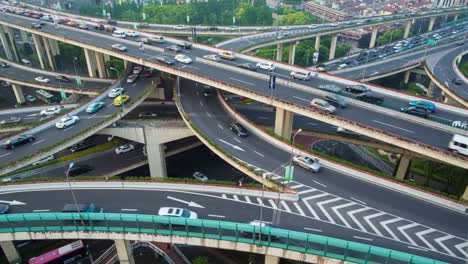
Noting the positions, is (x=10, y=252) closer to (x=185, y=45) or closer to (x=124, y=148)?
(x=124, y=148)

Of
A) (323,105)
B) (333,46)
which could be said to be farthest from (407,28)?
(323,105)

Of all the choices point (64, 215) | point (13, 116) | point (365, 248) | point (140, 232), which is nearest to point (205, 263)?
point (140, 232)

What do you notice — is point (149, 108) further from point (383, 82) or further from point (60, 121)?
point (383, 82)

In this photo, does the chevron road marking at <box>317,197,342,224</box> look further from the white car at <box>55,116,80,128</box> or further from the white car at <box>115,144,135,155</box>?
the white car at <box>55,116,80,128</box>

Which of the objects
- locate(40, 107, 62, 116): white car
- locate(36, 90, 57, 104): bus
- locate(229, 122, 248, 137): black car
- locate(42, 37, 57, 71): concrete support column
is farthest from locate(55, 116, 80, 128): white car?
locate(42, 37, 57, 71): concrete support column

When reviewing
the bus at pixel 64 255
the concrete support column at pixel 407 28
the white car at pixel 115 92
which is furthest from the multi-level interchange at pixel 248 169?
the concrete support column at pixel 407 28

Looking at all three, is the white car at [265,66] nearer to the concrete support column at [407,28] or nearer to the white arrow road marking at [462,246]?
the white arrow road marking at [462,246]
